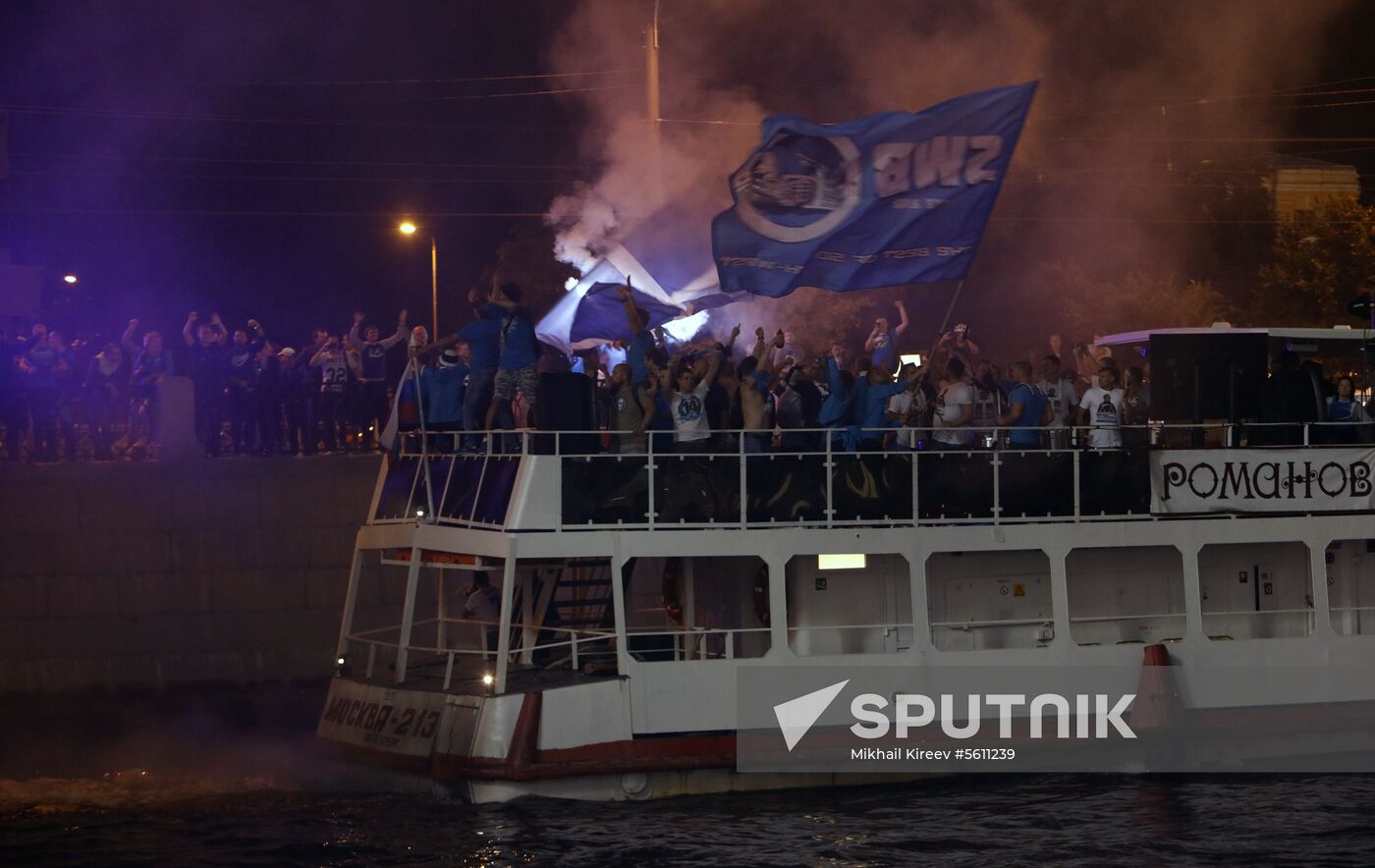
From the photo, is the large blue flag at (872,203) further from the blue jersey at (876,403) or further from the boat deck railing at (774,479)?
the boat deck railing at (774,479)

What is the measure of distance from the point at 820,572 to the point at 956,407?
2211 mm

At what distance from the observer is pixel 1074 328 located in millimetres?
45781

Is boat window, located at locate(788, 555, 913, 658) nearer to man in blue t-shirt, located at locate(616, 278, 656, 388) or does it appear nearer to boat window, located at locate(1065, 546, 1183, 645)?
boat window, located at locate(1065, 546, 1183, 645)

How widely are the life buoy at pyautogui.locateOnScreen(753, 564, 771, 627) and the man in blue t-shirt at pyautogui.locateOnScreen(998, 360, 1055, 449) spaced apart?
292 centimetres

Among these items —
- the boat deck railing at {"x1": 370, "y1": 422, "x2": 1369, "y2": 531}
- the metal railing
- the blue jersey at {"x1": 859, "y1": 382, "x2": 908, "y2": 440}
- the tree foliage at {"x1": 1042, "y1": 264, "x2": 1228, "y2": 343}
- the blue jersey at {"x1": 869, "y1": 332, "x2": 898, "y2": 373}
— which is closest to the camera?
the metal railing

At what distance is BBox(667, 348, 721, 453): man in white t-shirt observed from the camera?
641 inches

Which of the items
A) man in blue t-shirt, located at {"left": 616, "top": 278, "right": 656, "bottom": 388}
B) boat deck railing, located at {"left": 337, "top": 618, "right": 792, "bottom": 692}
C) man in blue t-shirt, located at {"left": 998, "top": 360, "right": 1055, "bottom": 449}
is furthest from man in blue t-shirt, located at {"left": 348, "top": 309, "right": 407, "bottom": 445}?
man in blue t-shirt, located at {"left": 998, "top": 360, "right": 1055, "bottom": 449}

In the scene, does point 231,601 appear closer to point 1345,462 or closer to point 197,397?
point 197,397

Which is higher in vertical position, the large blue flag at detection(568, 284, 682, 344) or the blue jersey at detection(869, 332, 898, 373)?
the large blue flag at detection(568, 284, 682, 344)

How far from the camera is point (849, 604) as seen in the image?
57.4 feet

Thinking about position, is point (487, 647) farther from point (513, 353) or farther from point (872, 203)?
point (872, 203)

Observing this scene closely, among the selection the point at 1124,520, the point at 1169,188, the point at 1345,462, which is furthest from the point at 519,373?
the point at 1169,188

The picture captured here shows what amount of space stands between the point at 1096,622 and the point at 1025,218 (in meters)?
30.1

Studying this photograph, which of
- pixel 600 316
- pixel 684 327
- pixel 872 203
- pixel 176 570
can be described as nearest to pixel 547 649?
pixel 600 316
